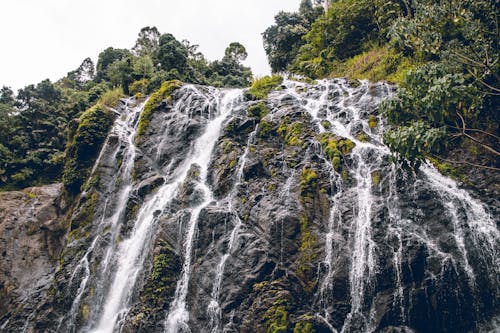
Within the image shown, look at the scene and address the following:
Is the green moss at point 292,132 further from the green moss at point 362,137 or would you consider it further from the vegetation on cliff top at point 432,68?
the vegetation on cliff top at point 432,68

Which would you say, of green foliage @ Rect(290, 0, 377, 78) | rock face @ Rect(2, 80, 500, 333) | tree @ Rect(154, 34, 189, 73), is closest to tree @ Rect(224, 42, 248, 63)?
tree @ Rect(154, 34, 189, 73)

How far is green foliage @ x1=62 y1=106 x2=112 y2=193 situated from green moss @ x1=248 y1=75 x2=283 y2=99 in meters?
8.11

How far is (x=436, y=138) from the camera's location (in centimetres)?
1059

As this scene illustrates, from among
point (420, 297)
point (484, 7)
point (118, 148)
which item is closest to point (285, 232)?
point (420, 297)

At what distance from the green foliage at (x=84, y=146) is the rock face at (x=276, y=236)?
1.48 m

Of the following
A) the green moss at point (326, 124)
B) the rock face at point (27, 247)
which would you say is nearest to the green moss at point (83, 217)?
the rock face at point (27, 247)

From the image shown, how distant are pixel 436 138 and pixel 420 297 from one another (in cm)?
421

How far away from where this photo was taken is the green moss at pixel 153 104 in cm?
2078

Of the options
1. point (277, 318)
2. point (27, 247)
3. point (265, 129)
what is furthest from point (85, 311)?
point (265, 129)

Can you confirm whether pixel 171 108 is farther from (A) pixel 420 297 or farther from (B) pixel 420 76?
(A) pixel 420 297

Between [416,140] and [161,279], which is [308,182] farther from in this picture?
[161,279]

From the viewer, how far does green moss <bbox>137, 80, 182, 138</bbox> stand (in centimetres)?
2078

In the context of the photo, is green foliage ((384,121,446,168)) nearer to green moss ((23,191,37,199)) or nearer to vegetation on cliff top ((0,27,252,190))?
vegetation on cliff top ((0,27,252,190))

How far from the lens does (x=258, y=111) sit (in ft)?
63.3
